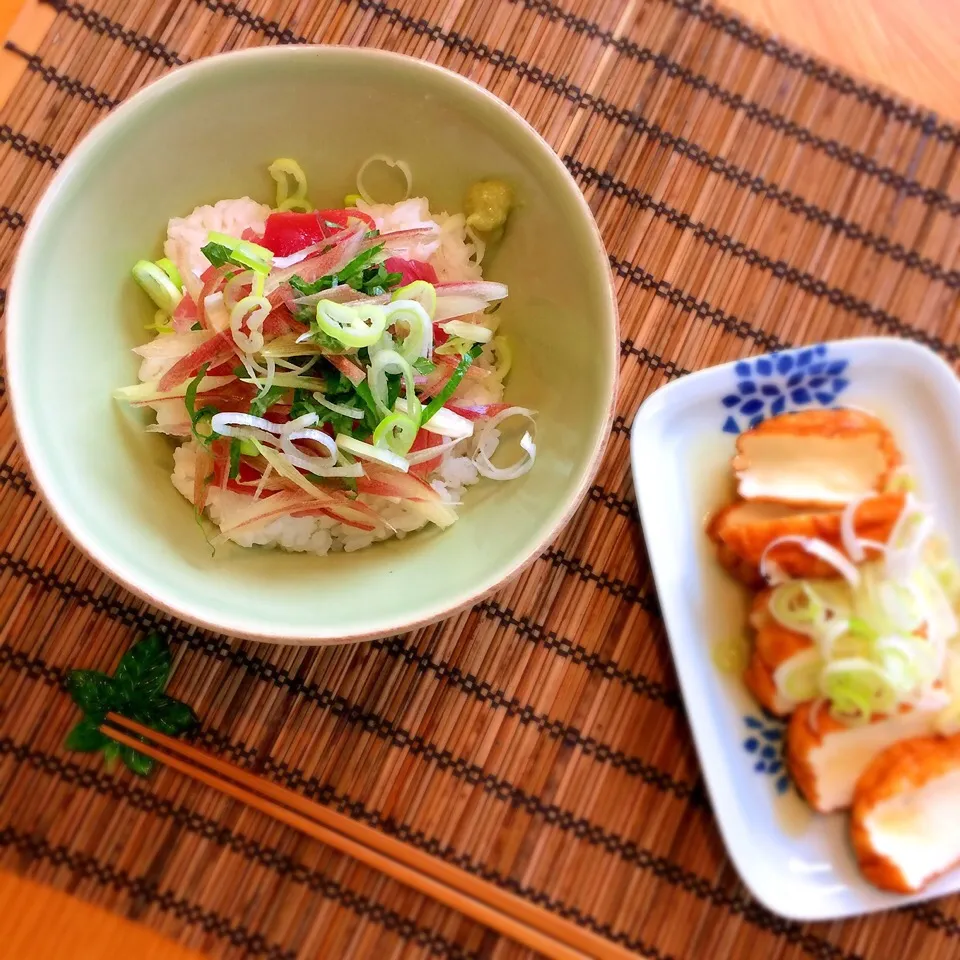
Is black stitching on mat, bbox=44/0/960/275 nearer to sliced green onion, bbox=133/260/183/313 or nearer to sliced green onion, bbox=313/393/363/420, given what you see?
sliced green onion, bbox=133/260/183/313

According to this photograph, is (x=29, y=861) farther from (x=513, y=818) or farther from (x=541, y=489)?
(x=541, y=489)

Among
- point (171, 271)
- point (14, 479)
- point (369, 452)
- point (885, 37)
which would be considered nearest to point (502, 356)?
point (369, 452)

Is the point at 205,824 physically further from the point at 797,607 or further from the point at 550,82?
the point at 550,82

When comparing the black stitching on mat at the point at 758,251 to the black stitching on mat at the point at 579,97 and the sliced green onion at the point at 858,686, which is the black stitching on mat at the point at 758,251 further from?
the sliced green onion at the point at 858,686

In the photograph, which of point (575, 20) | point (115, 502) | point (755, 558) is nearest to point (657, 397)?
point (755, 558)

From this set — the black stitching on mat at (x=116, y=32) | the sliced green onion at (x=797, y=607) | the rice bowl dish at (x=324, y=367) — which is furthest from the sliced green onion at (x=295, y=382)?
the sliced green onion at (x=797, y=607)

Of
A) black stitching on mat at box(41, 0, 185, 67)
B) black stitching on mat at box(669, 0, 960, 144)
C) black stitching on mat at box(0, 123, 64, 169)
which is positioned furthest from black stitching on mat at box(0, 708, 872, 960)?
black stitching on mat at box(669, 0, 960, 144)
